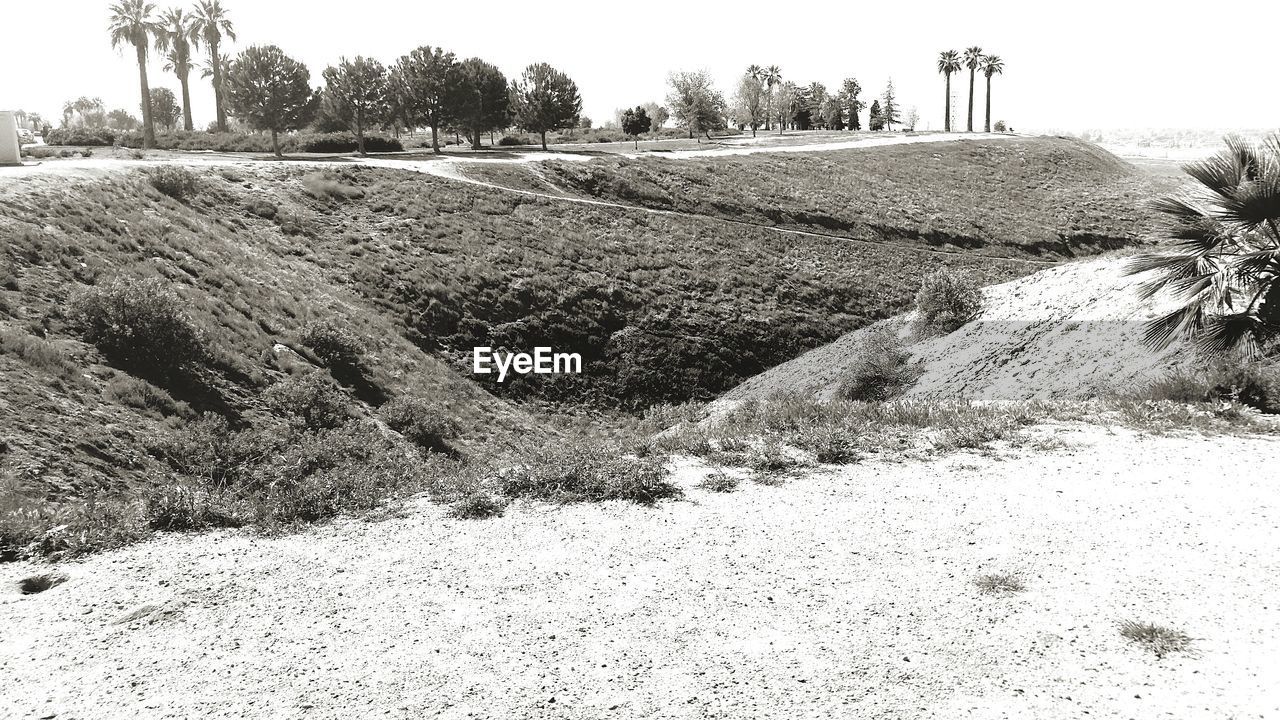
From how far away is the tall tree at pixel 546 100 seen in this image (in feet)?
207

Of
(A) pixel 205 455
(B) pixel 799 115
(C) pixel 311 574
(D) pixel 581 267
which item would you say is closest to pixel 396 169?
(D) pixel 581 267

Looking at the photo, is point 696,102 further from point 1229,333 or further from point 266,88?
point 1229,333

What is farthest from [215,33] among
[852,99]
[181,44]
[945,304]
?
[852,99]

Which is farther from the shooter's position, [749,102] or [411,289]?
[749,102]

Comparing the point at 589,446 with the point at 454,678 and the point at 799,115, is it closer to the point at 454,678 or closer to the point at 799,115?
the point at 454,678

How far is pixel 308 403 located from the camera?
16922mm

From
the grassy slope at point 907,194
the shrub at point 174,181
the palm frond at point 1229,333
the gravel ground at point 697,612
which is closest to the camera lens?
the gravel ground at point 697,612

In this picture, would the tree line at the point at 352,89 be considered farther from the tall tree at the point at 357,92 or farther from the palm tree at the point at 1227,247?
the palm tree at the point at 1227,247

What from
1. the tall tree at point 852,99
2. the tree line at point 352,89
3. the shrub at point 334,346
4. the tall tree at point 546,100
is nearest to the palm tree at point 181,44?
the tree line at point 352,89

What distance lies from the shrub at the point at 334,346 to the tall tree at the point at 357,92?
34753 millimetres

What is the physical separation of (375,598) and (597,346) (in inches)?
893

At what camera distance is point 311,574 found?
6.28 metres

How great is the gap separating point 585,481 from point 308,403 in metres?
10.8

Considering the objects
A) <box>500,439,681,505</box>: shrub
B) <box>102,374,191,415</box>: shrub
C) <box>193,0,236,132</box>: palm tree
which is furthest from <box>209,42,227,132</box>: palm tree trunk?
<box>500,439,681,505</box>: shrub
